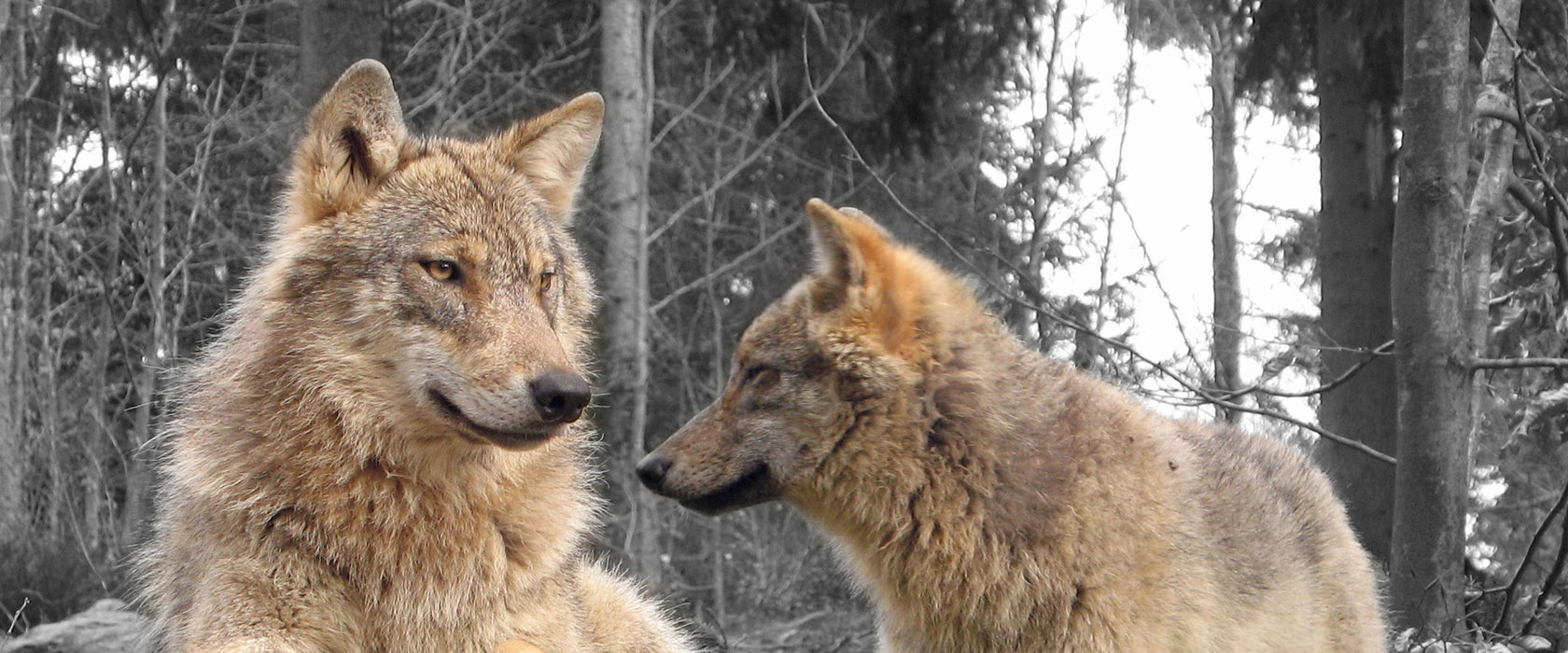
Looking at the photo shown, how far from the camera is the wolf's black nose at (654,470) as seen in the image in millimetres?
5328

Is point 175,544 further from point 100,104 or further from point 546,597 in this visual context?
point 100,104

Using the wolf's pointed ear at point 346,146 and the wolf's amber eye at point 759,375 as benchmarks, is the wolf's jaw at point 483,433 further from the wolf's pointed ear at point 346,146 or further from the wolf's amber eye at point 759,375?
the wolf's amber eye at point 759,375

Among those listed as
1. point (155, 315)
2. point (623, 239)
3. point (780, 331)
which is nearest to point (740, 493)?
point (780, 331)

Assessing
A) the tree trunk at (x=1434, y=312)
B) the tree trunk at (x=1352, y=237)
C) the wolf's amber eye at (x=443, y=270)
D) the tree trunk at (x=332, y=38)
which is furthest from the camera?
the tree trunk at (x=1352, y=237)

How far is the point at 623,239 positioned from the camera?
10.7 metres

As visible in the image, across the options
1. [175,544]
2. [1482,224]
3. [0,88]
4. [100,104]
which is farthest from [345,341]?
[0,88]

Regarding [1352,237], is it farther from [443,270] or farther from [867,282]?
[443,270]

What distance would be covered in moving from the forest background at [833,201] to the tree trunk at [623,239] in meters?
0.03

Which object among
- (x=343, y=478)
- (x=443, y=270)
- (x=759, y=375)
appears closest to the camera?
(x=343, y=478)

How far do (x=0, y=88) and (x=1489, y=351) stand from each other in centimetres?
1636

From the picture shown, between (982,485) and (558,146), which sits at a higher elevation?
(558,146)

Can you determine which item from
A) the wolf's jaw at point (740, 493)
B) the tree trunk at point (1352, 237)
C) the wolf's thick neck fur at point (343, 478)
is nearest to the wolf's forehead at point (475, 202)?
the wolf's thick neck fur at point (343, 478)

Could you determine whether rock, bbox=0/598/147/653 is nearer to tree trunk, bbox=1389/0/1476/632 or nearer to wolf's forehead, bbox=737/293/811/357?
wolf's forehead, bbox=737/293/811/357

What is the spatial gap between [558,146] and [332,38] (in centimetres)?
429
